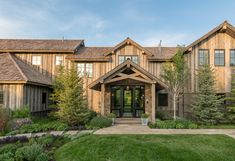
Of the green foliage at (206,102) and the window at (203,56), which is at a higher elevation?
the window at (203,56)

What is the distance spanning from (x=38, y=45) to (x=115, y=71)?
9.85 metres

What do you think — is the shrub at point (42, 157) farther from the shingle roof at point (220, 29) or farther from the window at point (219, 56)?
the window at point (219, 56)

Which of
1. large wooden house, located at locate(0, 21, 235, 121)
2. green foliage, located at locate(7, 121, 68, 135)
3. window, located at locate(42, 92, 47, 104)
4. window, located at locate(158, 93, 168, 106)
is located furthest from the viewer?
window, located at locate(158, 93, 168, 106)

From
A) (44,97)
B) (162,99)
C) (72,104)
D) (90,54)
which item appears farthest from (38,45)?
(162,99)

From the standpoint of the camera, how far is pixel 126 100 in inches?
645

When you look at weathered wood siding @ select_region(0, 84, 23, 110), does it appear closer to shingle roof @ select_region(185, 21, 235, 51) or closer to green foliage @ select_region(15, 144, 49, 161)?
green foliage @ select_region(15, 144, 49, 161)

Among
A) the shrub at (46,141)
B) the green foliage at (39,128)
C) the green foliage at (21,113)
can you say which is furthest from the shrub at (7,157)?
→ the green foliage at (21,113)

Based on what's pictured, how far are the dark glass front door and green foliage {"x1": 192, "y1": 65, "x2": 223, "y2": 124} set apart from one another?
4.29 meters

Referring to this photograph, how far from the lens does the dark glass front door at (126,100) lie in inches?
640

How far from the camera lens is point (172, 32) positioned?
66.4 ft

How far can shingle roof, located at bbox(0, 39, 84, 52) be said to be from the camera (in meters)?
18.5

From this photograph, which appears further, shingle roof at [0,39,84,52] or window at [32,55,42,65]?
window at [32,55,42,65]

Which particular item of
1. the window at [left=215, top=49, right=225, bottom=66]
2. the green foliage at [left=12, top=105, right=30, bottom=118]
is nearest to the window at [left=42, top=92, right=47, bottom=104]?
the green foliage at [left=12, top=105, right=30, bottom=118]

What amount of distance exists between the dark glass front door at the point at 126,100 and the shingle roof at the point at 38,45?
6216mm
